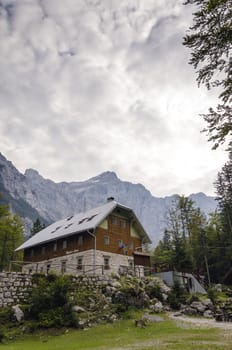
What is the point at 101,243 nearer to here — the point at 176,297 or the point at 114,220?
the point at 114,220

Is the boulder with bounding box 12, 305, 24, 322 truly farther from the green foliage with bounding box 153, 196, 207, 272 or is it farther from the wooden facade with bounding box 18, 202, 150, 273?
the green foliage with bounding box 153, 196, 207, 272

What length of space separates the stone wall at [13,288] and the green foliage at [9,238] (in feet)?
80.4

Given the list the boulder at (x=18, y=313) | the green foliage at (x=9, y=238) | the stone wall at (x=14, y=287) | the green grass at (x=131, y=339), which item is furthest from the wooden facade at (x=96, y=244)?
the green grass at (x=131, y=339)

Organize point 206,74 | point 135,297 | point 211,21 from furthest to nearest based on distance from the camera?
point 135,297
point 206,74
point 211,21

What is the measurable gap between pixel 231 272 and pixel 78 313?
928 inches

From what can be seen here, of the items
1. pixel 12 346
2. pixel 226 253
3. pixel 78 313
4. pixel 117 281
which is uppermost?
pixel 226 253

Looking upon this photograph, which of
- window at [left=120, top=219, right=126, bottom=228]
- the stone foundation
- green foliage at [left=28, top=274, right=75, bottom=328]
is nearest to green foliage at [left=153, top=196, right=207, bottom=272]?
window at [left=120, top=219, right=126, bottom=228]

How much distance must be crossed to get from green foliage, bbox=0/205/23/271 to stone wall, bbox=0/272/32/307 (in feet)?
80.4

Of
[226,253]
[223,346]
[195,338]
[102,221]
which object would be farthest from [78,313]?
[226,253]

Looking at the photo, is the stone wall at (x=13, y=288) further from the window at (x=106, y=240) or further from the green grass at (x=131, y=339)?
the window at (x=106, y=240)

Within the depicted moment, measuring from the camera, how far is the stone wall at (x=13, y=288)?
19.1 metres

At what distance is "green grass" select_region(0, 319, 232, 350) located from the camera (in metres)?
11.7

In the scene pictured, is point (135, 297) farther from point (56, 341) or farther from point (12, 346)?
point (12, 346)

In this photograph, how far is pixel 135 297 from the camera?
2278cm
